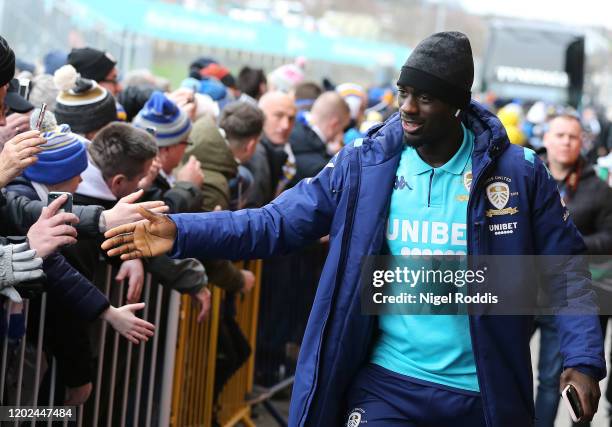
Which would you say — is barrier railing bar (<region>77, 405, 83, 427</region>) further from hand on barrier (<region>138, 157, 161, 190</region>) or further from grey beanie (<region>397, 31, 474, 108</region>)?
grey beanie (<region>397, 31, 474, 108</region>)

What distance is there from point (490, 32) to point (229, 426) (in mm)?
25964

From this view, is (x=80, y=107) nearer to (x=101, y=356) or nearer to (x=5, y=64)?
(x=101, y=356)

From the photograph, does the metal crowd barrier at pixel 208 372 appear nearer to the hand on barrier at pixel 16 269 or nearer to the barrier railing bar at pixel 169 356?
the barrier railing bar at pixel 169 356

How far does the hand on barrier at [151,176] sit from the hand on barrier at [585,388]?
242 centimetres

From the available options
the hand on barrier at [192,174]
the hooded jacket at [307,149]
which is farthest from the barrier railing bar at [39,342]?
the hooded jacket at [307,149]

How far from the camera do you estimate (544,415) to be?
7.20 metres

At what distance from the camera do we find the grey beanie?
13.4 feet

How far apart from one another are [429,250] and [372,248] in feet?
0.70

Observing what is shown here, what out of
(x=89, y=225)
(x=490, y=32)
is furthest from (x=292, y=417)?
(x=490, y=32)

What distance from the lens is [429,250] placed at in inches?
159

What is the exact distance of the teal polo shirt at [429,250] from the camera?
4.00m

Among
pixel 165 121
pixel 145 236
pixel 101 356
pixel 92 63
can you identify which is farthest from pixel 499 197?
pixel 92 63

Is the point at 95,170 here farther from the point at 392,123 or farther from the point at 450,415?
the point at 450,415

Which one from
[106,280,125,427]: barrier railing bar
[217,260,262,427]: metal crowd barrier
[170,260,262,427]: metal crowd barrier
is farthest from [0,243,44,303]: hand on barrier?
[217,260,262,427]: metal crowd barrier
